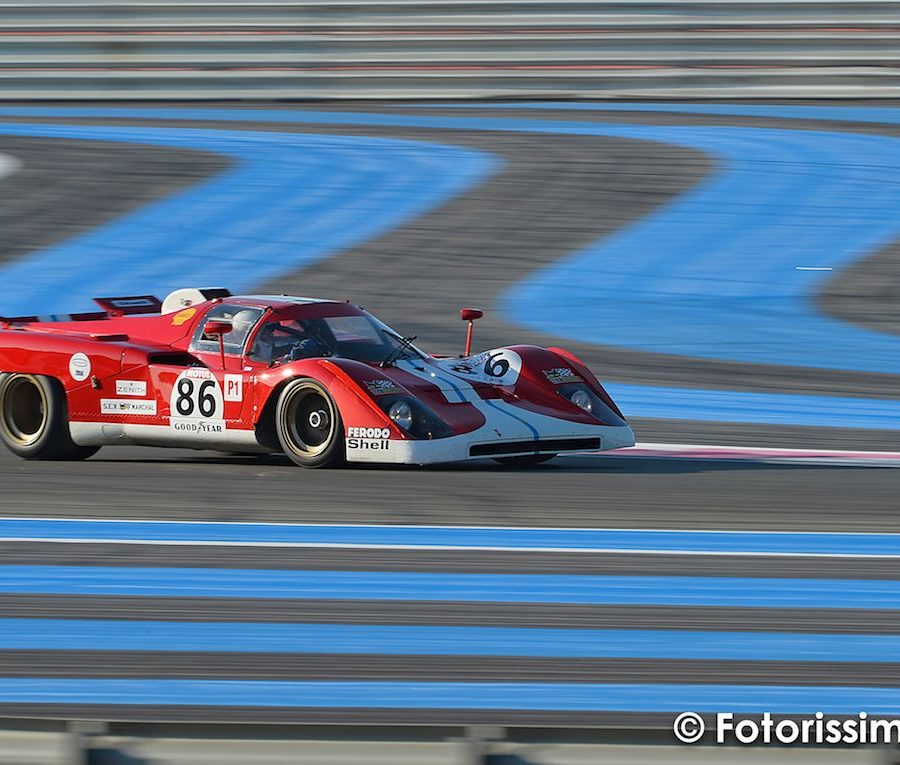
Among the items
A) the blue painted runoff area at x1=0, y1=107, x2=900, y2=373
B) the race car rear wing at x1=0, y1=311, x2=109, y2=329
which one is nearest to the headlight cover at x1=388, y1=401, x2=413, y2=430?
the race car rear wing at x1=0, y1=311, x2=109, y2=329

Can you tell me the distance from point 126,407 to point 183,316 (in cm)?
66

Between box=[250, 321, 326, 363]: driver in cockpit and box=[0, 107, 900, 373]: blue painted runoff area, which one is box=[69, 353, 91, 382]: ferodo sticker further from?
box=[0, 107, 900, 373]: blue painted runoff area

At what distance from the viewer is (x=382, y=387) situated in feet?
29.9

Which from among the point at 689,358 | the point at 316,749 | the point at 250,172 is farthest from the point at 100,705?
the point at 250,172

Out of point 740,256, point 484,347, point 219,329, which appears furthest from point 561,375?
point 740,256

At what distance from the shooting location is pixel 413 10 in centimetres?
2216

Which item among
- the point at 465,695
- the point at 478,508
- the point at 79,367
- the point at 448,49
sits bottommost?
the point at 465,695

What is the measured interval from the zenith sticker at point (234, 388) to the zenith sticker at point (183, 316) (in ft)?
2.47

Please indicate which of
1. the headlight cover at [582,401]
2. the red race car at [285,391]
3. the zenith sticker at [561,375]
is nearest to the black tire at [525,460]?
the red race car at [285,391]

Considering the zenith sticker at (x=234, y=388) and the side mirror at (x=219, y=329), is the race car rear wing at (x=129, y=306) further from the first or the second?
the zenith sticker at (x=234, y=388)

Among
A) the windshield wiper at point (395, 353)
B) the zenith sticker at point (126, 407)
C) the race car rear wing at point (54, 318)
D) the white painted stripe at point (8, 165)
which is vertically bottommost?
the zenith sticker at point (126, 407)

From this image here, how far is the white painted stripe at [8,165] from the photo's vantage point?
20234 millimetres

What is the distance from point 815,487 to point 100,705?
198 inches

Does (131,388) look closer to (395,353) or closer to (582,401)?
(395,353)
